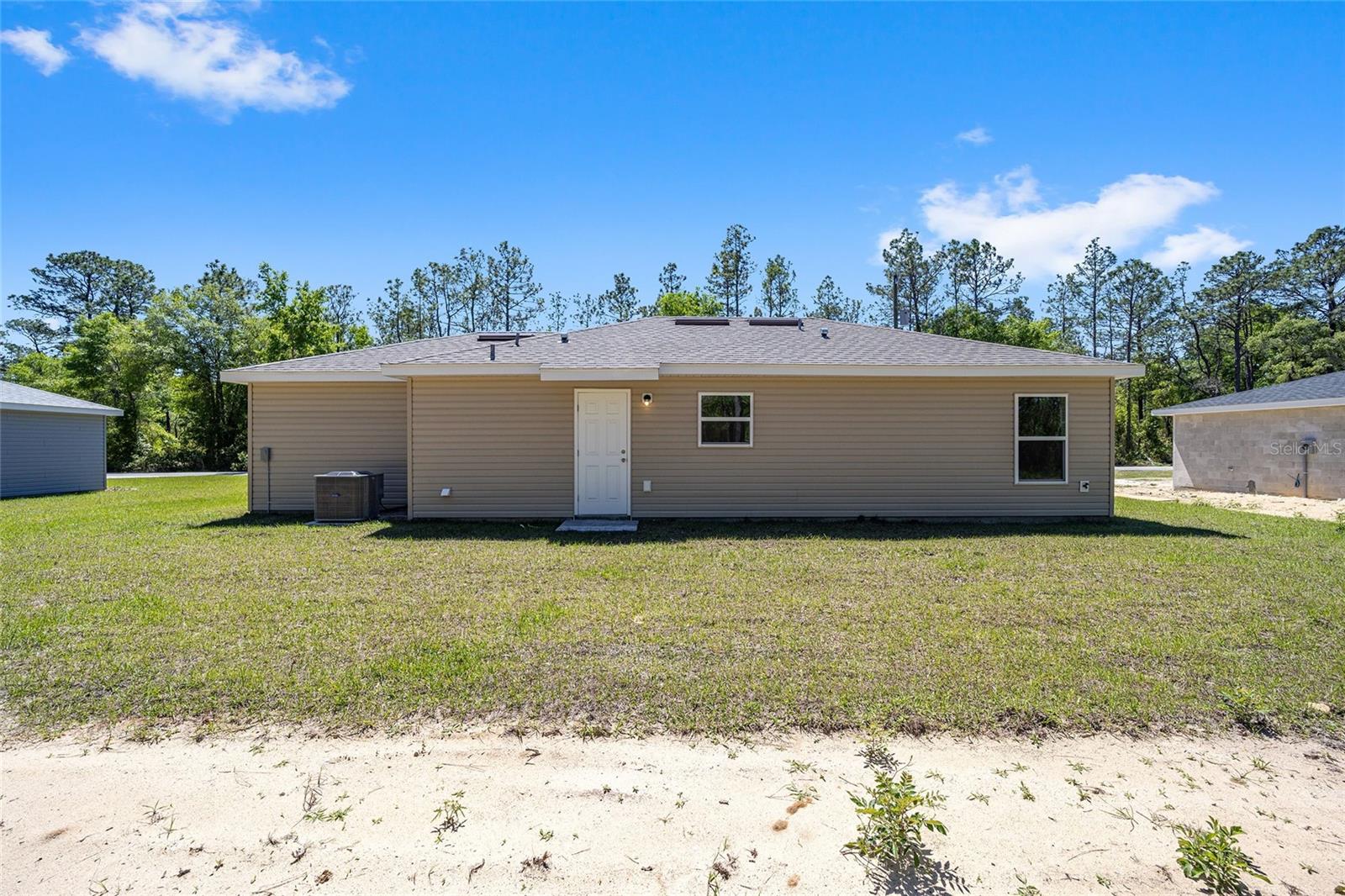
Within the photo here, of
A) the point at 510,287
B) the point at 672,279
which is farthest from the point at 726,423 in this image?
the point at 510,287

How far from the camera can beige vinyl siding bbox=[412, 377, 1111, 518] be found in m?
9.48

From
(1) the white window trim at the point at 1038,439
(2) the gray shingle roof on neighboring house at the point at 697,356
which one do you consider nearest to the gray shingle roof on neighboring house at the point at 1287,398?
(2) the gray shingle roof on neighboring house at the point at 697,356

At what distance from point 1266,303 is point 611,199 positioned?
119ft

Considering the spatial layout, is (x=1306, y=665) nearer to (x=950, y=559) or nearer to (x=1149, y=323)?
(x=950, y=559)

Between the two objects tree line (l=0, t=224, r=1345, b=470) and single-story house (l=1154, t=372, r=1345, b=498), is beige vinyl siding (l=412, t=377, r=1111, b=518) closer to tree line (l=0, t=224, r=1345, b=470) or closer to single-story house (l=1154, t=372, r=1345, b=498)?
single-story house (l=1154, t=372, r=1345, b=498)

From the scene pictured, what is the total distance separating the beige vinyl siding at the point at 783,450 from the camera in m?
9.48

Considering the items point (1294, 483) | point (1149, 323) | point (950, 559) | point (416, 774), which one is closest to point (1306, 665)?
point (950, 559)

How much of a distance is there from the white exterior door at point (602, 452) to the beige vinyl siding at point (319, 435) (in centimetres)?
340

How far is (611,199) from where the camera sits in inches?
648

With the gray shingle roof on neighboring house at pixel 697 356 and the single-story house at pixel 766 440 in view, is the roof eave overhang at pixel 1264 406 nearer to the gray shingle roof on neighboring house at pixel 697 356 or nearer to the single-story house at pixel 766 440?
the gray shingle roof on neighboring house at pixel 697 356

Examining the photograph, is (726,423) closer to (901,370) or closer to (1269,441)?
(901,370)

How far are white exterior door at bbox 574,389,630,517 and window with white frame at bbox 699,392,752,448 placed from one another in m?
1.25

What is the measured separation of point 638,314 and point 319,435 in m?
25.4

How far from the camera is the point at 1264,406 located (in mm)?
13820
